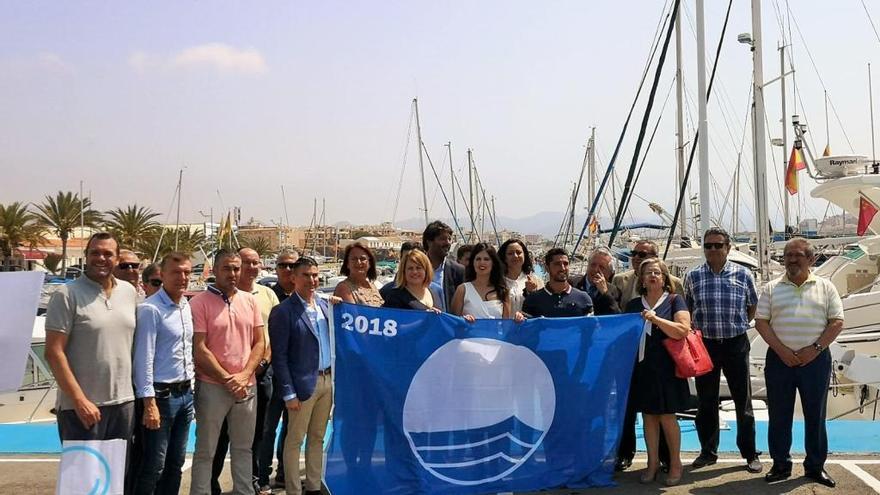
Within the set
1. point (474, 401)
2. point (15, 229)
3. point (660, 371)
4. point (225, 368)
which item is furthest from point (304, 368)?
point (15, 229)

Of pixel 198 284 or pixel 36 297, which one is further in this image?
pixel 198 284

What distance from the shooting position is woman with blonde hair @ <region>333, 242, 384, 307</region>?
5398 mm

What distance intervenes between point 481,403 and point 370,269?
4.41ft

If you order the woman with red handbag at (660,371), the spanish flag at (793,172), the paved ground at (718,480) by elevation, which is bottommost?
the paved ground at (718,480)

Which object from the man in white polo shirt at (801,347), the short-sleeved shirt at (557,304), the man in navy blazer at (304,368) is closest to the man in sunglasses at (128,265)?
the man in navy blazer at (304,368)

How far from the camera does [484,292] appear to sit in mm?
5652

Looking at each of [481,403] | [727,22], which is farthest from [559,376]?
[727,22]

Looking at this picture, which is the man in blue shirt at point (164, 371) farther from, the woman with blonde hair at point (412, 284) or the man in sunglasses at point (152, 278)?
the woman with blonde hair at point (412, 284)

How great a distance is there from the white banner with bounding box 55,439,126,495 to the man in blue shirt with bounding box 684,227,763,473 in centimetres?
449

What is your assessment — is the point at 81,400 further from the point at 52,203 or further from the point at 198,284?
the point at 52,203

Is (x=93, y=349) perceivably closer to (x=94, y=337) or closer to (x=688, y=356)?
(x=94, y=337)

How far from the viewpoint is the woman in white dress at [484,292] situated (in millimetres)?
5555

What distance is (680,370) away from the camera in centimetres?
547

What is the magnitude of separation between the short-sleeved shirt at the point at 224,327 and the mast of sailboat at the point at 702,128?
9.00 metres
